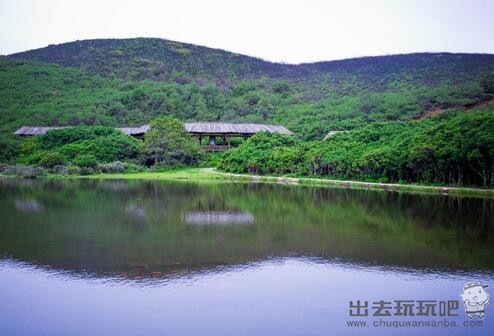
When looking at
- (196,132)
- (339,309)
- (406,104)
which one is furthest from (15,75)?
(339,309)

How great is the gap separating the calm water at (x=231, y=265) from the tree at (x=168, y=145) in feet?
92.4

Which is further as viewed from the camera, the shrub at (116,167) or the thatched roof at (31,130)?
the thatched roof at (31,130)

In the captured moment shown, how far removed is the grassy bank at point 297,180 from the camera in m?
28.4

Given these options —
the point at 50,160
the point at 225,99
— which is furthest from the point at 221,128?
the point at 225,99

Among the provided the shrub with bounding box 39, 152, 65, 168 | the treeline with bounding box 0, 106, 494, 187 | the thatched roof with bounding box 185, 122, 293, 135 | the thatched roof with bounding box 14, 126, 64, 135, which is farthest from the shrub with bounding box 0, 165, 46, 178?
the thatched roof with bounding box 185, 122, 293, 135

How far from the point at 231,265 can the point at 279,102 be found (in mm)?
71594

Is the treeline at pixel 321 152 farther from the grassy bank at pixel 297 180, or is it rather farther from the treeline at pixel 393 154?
the grassy bank at pixel 297 180

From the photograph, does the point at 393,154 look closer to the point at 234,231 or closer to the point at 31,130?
the point at 234,231

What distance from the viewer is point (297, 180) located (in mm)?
38375

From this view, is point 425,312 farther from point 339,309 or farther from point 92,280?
point 92,280

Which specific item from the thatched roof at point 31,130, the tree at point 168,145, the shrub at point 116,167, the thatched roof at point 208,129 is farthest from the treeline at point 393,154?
the thatched roof at point 31,130

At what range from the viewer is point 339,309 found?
9789 mm

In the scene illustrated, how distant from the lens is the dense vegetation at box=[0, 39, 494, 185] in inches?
1332

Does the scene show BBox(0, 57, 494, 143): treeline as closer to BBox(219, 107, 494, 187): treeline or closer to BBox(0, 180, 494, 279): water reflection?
BBox(219, 107, 494, 187): treeline
